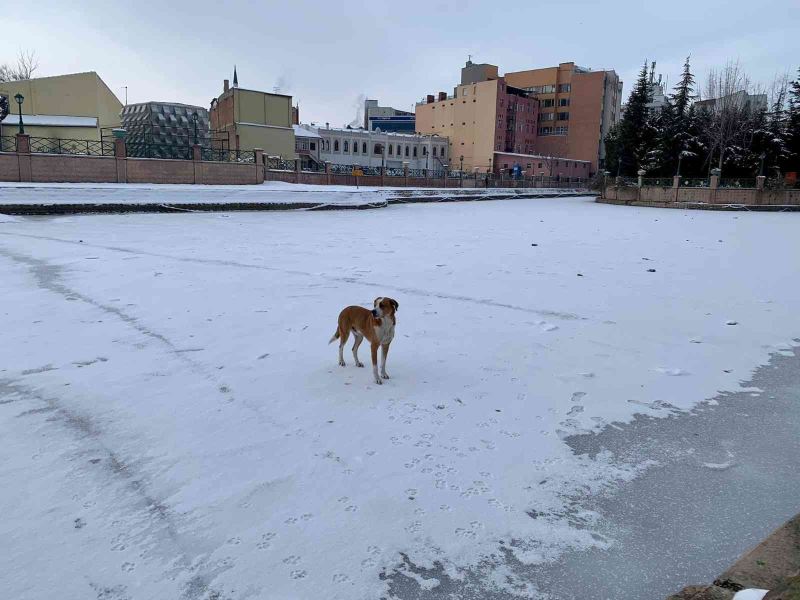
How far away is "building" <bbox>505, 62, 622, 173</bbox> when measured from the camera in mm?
77688

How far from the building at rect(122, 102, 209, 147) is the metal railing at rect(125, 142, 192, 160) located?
0.37 metres

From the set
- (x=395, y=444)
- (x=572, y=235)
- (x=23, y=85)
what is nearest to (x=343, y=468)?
(x=395, y=444)

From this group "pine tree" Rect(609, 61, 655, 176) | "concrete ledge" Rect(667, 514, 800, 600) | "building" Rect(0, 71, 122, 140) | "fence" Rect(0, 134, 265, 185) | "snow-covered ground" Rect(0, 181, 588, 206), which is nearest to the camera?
"concrete ledge" Rect(667, 514, 800, 600)

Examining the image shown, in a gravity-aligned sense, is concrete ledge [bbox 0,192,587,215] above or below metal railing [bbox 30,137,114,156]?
below

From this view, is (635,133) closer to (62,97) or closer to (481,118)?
(481,118)

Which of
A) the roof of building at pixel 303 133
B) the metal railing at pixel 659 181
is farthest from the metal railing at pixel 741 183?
the roof of building at pixel 303 133

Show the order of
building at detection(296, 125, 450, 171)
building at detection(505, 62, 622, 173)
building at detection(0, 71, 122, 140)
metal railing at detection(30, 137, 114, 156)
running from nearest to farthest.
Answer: metal railing at detection(30, 137, 114, 156) → building at detection(0, 71, 122, 140) → building at detection(296, 125, 450, 171) → building at detection(505, 62, 622, 173)

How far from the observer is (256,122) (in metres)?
47.6

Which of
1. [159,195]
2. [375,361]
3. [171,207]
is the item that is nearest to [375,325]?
[375,361]

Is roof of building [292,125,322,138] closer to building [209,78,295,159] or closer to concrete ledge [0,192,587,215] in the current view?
building [209,78,295,159]

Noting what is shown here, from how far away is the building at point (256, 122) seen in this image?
4628 centimetres

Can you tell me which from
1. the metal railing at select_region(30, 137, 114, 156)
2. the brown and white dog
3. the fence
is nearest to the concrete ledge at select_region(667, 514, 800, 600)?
the brown and white dog

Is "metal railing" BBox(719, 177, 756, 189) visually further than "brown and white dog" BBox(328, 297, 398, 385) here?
Yes

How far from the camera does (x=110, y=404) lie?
469cm
